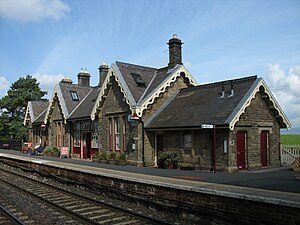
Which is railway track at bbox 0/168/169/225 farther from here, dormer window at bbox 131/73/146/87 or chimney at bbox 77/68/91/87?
chimney at bbox 77/68/91/87

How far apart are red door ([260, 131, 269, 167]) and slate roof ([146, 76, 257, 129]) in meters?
2.84

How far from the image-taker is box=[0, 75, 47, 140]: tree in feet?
161

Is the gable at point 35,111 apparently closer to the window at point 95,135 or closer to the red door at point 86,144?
the red door at point 86,144

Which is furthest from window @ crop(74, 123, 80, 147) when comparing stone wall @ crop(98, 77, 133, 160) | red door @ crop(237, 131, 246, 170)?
red door @ crop(237, 131, 246, 170)

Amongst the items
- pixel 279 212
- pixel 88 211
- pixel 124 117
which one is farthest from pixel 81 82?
pixel 279 212

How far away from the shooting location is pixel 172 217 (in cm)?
956

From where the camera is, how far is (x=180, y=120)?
58.6 ft

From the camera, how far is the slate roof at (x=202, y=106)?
16281 mm

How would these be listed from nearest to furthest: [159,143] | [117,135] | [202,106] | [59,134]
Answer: [202,106] → [159,143] → [117,135] → [59,134]

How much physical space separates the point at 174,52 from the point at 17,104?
35.1 metres

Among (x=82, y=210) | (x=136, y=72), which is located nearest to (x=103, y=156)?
(x=136, y=72)

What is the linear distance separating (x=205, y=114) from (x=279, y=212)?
9.85m

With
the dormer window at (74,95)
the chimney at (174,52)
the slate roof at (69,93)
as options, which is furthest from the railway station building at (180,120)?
the dormer window at (74,95)

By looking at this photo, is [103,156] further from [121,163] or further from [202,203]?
[202,203]
